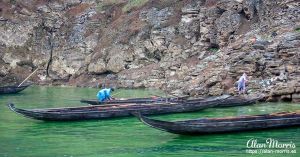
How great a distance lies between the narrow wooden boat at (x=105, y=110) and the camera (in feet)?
76.7

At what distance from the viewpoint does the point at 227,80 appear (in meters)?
34.9

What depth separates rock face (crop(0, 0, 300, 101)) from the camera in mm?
34562

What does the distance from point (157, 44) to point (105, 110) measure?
27029mm

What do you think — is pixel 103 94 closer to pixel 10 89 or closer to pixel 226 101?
pixel 226 101

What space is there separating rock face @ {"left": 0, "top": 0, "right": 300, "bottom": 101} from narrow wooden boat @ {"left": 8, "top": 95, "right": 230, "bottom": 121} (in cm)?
673

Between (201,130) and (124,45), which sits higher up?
(124,45)

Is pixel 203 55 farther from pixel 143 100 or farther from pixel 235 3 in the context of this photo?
pixel 143 100

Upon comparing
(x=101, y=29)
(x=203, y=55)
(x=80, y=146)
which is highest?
(x=101, y=29)

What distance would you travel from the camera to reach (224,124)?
62.8 ft

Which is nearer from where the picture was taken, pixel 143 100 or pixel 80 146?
pixel 80 146

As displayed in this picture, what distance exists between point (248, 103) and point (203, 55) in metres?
17.1

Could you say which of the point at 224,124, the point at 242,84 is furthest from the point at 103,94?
the point at 224,124

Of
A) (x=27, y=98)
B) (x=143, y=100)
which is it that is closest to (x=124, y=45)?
(x=27, y=98)

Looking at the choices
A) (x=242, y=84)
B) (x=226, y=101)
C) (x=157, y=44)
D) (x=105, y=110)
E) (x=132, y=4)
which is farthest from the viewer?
(x=132, y=4)
